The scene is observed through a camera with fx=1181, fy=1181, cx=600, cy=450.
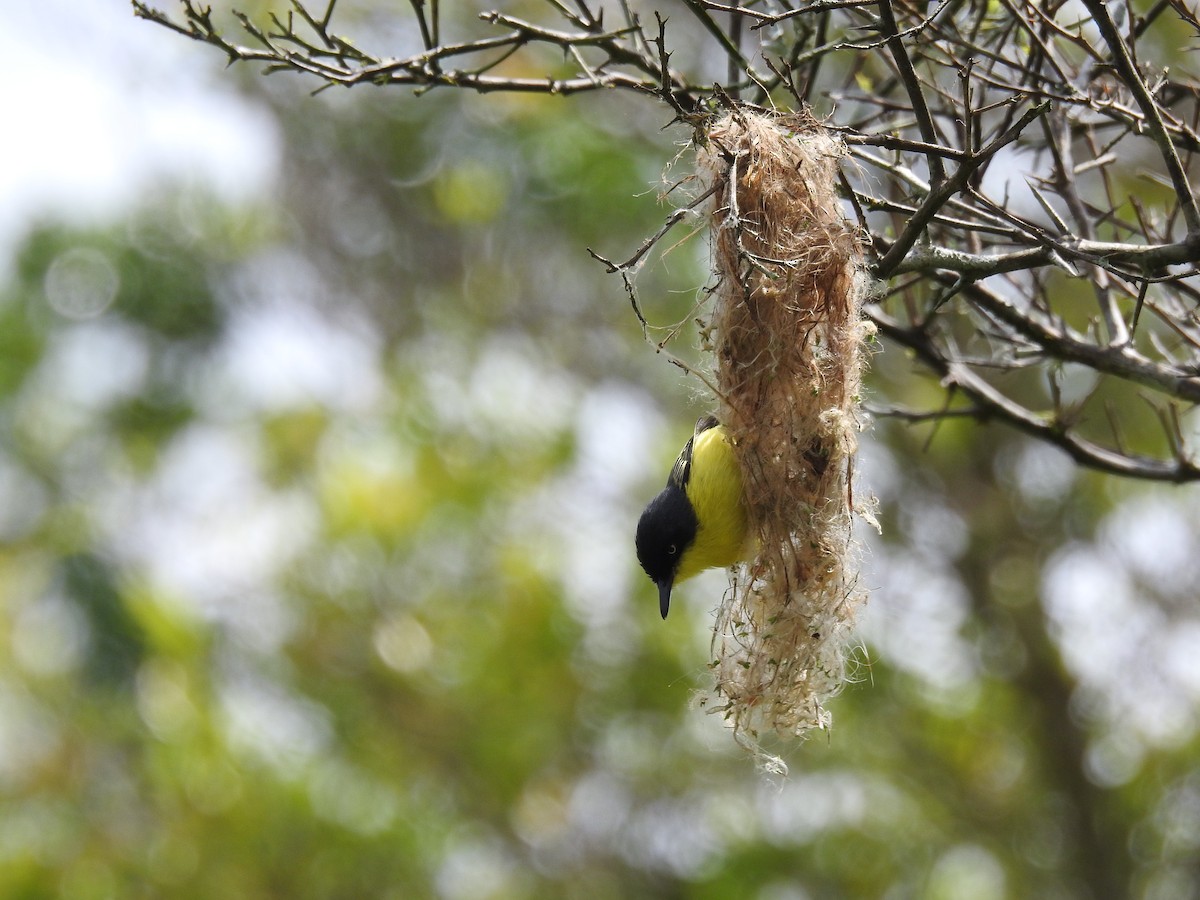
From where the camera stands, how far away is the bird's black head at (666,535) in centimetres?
286

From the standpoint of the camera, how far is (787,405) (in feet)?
8.67

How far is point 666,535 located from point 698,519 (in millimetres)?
95

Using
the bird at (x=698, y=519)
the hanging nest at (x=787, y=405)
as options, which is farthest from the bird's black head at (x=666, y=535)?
the hanging nest at (x=787, y=405)

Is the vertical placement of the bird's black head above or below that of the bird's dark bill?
above

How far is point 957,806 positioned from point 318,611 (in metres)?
4.91

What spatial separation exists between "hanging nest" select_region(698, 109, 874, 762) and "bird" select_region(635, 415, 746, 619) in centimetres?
7

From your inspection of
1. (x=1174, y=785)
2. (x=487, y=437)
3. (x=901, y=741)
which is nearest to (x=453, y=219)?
(x=487, y=437)

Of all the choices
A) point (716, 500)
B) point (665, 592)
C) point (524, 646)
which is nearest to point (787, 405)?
point (716, 500)

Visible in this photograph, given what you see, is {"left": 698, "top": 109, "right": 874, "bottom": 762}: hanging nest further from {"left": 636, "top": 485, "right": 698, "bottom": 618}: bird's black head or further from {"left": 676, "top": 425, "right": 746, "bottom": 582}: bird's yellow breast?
{"left": 636, "top": 485, "right": 698, "bottom": 618}: bird's black head

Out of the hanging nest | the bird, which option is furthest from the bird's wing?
the hanging nest

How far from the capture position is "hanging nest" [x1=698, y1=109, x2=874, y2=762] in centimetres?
253

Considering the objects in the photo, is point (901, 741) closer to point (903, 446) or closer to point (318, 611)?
point (903, 446)

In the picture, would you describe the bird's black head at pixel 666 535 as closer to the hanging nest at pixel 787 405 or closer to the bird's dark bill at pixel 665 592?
the bird's dark bill at pixel 665 592

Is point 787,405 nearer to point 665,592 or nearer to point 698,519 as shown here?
point 698,519
